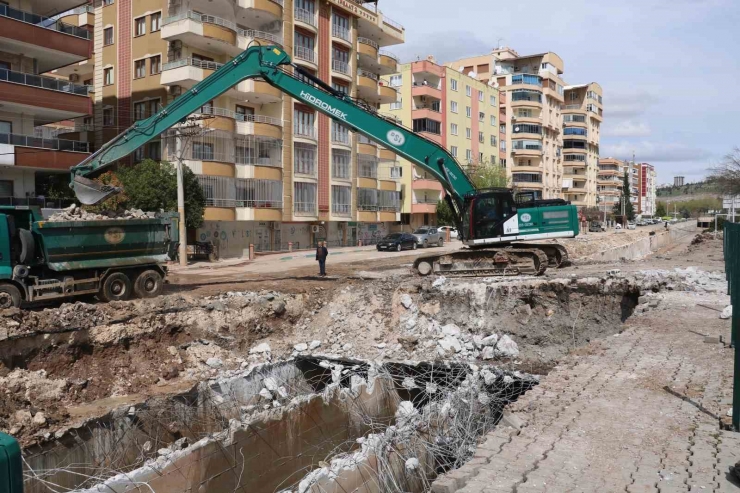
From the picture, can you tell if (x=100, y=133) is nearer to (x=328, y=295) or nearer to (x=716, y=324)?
(x=328, y=295)

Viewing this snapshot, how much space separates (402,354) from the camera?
15.5 metres

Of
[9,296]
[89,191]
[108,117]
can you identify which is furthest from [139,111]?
[9,296]

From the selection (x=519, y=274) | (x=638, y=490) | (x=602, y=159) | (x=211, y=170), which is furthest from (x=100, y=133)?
(x=602, y=159)

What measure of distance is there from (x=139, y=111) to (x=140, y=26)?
5151 mm

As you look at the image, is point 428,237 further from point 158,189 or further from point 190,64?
point 190,64

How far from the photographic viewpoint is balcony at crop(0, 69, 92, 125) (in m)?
26.7

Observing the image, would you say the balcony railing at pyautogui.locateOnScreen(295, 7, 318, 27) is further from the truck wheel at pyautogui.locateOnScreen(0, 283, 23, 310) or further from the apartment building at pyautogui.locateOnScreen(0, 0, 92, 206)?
the truck wheel at pyautogui.locateOnScreen(0, 283, 23, 310)

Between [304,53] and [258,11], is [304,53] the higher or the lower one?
the lower one

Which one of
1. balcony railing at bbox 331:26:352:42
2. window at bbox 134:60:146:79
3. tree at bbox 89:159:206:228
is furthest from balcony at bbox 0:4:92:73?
balcony railing at bbox 331:26:352:42

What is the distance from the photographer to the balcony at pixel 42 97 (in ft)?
87.6

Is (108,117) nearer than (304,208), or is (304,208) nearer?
(108,117)

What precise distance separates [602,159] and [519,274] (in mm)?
132400

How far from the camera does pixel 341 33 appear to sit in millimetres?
45062

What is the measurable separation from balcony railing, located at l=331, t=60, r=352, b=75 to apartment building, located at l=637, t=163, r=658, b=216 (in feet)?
421
